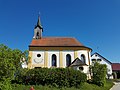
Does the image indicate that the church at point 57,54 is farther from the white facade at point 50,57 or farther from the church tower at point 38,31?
the church tower at point 38,31

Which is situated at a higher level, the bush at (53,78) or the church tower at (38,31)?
the church tower at (38,31)

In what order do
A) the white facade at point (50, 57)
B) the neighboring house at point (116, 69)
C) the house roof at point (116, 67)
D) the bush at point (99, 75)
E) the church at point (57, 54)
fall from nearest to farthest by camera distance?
the bush at point (99, 75), the white facade at point (50, 57), the church at point (57, 54), the neighboring house at point (116, 69), the house roof at point (116, 67)

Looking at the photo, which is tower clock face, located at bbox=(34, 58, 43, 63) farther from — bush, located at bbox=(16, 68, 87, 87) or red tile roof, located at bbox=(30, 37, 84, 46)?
bush, located at bbox=(16, 68, 87, 87)

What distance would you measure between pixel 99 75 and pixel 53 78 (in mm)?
9325

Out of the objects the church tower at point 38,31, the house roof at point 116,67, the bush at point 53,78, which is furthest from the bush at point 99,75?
the house roof at point 116,67

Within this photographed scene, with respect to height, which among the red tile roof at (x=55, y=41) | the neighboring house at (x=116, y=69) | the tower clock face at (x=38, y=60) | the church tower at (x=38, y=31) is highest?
the church tower at (x=38, y=31)

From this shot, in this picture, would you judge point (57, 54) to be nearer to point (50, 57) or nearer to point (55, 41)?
point (50, 57)

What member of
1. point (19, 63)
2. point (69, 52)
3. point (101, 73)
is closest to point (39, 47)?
point (69, 52)

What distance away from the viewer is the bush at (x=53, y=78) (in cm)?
2266

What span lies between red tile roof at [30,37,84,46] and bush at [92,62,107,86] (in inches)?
477

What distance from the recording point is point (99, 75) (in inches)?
1133

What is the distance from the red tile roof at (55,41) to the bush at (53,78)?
674 inches

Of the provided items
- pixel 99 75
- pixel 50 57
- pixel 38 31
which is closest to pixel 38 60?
pixel 50 57

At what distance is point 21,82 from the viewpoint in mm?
22562
